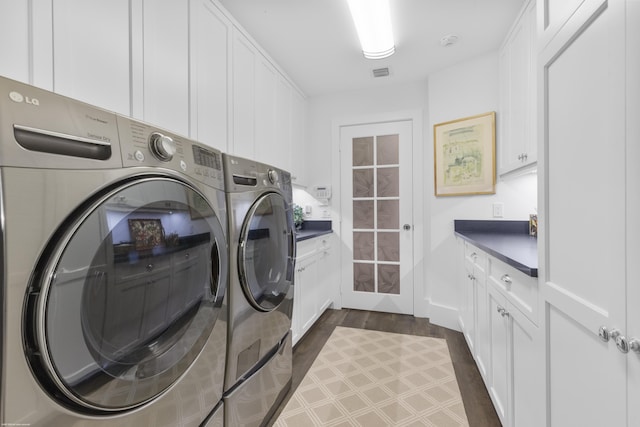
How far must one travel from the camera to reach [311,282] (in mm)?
2428

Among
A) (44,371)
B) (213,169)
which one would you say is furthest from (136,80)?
(44,371)

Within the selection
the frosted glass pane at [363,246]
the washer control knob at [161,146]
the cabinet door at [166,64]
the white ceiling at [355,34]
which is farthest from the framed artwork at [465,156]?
the washer control knob at [161,146]

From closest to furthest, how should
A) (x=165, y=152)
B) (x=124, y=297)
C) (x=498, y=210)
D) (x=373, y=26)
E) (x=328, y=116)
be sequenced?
(x=124, y=297), (x=165, y=152), (x=373, y=26), (x=498, y=210), (x=328, y=116)

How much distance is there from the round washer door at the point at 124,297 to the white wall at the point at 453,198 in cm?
232

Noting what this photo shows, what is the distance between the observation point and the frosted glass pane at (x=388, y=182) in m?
2.99

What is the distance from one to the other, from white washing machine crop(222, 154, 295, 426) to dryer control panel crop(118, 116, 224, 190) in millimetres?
109

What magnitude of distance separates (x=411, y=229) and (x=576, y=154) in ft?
7.25

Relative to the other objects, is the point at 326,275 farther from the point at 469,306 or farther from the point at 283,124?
the point at 283,124

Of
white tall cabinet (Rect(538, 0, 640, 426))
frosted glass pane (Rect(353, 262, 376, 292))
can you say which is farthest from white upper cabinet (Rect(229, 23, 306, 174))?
white tall cabinet (Rect(538, 0, 640, 426))

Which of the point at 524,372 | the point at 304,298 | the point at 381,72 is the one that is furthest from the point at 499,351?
the point at 381,72

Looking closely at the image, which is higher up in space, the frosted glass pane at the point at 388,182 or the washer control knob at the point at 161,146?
the frosted glass pane at the point at 388,182

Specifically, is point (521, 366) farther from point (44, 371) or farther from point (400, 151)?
point (400, 151)

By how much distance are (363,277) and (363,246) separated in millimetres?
348

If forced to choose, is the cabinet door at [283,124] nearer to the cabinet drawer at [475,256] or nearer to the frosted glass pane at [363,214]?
the frosted glass pane at [363,214]
